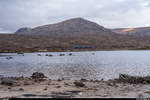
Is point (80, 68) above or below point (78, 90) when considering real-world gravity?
below

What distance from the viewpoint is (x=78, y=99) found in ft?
44.6

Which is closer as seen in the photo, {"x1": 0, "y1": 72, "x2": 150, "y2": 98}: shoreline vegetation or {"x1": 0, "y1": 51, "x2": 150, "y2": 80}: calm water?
{"x1": 0, "y1": 72, "x2": 150, "y2": 98}: shoreline vegetation

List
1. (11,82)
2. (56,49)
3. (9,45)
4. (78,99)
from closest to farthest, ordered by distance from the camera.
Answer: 1. (78,99)
2. (11,82)
3. (56,49)
4. (9,45)

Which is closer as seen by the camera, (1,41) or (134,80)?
(134,80)

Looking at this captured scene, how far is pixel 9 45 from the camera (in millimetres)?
186625

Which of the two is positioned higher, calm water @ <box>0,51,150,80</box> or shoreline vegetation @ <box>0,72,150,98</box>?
shoreline vegetation @ <box>0,72,150,98</box>

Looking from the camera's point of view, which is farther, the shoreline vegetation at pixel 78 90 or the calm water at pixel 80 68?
the calm water at pixel 80 68

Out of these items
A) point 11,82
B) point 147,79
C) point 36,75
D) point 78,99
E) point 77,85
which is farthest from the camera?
point 36,75

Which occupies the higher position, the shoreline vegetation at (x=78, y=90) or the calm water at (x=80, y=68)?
the shoreline vegetation at (x=78, y=90)

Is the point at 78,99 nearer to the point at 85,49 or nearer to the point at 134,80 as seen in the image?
the point at 134,80

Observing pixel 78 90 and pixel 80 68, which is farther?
pixel 80 68

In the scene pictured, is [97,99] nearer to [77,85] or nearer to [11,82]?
[77,85]

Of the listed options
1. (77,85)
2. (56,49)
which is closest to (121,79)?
(77,85)

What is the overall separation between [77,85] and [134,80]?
279 inches
